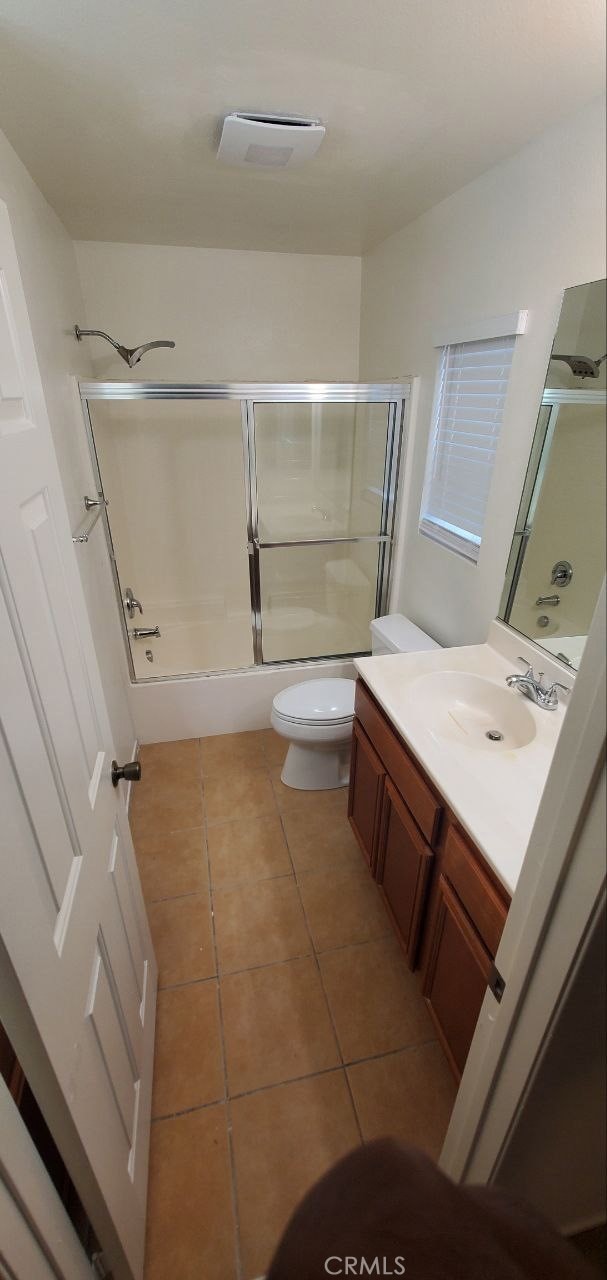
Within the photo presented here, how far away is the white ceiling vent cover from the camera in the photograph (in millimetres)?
1246

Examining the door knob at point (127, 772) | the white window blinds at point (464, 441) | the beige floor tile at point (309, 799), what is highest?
the white window blinds at point (464, 441)

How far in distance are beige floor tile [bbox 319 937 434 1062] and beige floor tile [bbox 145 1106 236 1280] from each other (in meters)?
0.38

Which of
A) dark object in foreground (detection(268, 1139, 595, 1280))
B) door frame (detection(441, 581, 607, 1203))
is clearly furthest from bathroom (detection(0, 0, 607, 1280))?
dark object in foreground (detection(268, 1139, 595, 1280))

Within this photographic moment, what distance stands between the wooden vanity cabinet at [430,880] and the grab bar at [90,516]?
3.32ft

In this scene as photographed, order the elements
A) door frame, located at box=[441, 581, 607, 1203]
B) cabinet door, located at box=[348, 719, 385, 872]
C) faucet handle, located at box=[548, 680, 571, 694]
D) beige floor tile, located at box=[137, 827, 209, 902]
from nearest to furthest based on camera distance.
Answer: door frame, located at box=[441, 581, 607, 1203]
faucet handle, located at box=[548, 680, 571, 694]
cabinet door, located at box=[348, 719, 385, 872]
beige floor tile, located at box=[137, 827, 209, 902]

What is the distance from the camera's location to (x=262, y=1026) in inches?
58.3

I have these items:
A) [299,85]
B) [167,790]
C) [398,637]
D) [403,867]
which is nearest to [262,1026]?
[403,867]

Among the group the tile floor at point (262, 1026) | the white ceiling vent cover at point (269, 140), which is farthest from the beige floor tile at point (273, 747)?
the white ceiling vent cover at point (269, 140)

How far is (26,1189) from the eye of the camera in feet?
2.02

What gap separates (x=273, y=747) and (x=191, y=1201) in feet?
5.27

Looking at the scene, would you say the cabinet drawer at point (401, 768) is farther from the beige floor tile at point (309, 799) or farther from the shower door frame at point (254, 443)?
the shower door frame at point (254, 443)

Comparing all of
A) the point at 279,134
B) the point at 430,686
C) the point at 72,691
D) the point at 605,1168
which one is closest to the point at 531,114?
the point at 279,134

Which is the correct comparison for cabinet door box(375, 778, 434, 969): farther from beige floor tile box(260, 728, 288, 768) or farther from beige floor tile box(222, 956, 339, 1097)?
beige floor tile box(260, 728, 288, 768)

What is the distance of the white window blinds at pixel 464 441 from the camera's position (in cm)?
142
